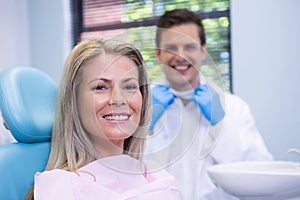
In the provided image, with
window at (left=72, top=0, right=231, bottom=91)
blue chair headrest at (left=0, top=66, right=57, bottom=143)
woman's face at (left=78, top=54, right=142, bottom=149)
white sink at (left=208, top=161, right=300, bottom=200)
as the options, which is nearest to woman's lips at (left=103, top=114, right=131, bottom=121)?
woman's face at (left=78, top=54, right=142, bottom=149)

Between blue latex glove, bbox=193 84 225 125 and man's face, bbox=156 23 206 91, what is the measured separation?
31 mm

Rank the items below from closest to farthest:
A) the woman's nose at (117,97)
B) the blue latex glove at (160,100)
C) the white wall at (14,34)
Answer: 1. the woman's nose at (117,97)
2. the blue latex glove at (160,100)
3. the white wall at (14,34)

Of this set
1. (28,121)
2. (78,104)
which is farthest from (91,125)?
(28,121)

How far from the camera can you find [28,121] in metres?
1.04

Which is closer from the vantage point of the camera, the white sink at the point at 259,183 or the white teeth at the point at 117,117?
the white teeth at the point at 117,117

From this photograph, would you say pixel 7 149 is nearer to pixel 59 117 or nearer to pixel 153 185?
pixel 59 117

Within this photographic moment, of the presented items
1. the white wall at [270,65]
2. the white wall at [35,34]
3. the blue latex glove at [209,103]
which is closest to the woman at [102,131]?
the blue latex glove at [209,103]

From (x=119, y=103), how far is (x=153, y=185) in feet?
0.83

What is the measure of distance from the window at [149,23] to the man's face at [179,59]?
24mm

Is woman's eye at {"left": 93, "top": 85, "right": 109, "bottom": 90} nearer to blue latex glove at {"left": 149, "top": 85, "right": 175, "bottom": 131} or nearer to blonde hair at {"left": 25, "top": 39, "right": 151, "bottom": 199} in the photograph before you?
blonde hair at {"left": 25, "top": 39, "right": 151, "bottom": 199}

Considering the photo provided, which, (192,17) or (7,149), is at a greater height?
(192,17)

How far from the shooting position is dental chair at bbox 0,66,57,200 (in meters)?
1.00

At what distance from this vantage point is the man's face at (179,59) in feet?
3.20

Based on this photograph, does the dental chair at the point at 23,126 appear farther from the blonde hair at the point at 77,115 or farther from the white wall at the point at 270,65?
the white wall at the point at 270,65
